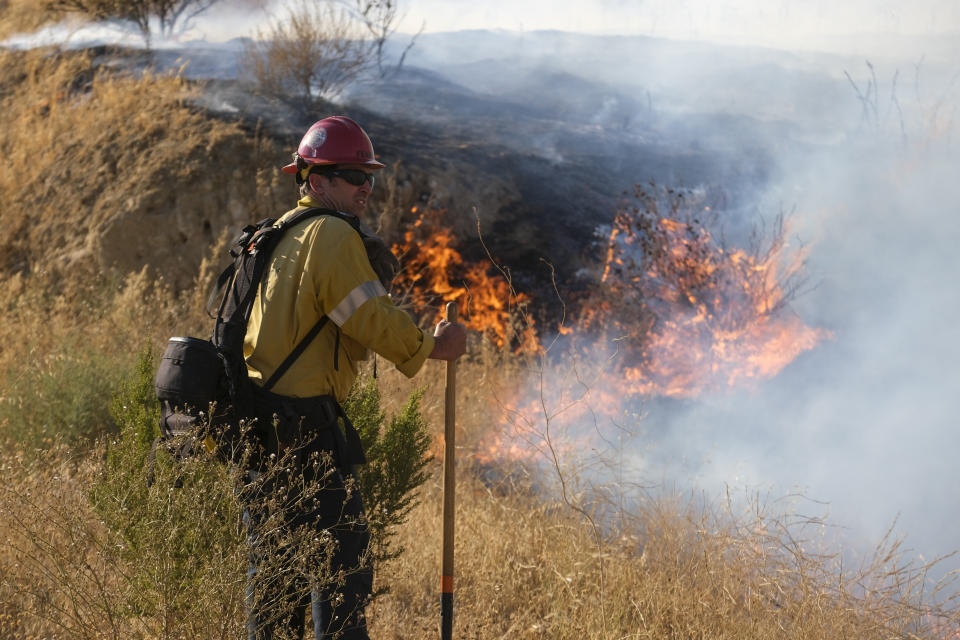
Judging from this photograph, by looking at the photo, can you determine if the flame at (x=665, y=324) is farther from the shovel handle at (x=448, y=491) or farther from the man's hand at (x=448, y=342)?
the man's hand at (x=448, y=342)

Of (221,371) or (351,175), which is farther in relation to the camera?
(351,175)

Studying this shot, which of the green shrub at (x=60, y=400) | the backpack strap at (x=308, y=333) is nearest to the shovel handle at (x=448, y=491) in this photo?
the backpack strap at (x=308, y=333)

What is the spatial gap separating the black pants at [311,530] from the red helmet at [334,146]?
35.3 inches

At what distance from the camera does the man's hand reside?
114 inches

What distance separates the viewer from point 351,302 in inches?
103

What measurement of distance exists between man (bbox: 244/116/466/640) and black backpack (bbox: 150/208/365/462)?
0.03 m

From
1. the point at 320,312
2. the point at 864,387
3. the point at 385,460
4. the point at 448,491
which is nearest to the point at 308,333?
the point at 320,312

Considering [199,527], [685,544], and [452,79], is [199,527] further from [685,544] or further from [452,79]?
[452,79]

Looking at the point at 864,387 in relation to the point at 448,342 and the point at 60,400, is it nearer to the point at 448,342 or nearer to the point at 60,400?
the point at 448,342

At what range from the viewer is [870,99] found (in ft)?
37.9

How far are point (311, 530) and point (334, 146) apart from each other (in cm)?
136

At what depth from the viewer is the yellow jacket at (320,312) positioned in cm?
262

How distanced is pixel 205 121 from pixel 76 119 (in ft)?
6.07

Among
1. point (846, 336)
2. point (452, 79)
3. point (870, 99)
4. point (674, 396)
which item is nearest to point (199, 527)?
point (674, 396)
